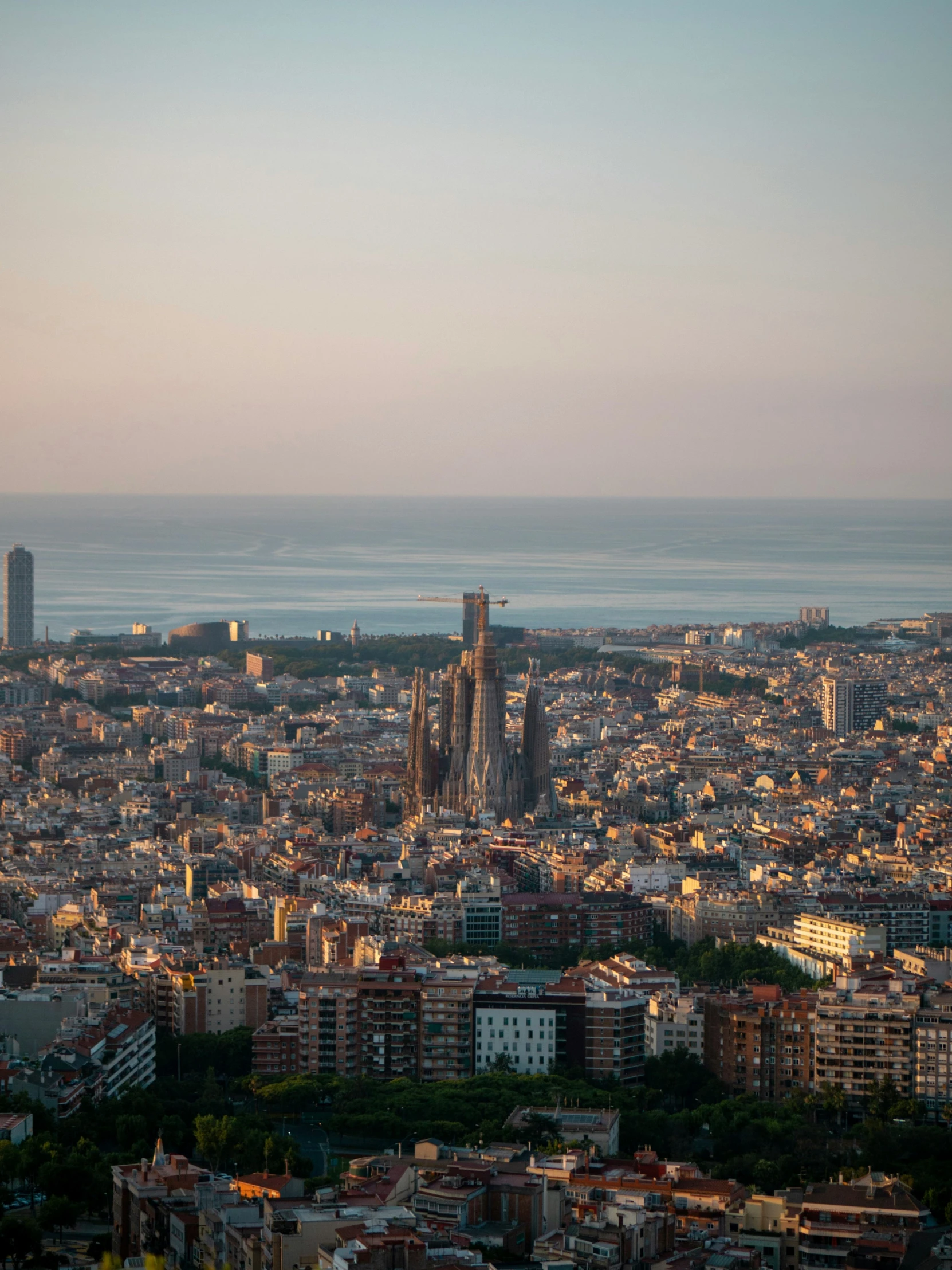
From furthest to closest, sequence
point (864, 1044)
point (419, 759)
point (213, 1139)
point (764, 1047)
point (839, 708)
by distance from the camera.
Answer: point (839, 708) → point (419, 759) → point (764, 1047) → point (864, 1044) → point (213, 1139)

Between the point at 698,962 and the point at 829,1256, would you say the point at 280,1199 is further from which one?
the point at 698,962

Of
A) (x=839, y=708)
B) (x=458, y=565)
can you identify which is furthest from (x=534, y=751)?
(x=458, y=565)

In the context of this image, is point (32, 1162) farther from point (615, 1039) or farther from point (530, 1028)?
point (615, 1039)

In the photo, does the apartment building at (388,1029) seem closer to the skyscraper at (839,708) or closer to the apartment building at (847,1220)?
the apartment building at (847,1220)

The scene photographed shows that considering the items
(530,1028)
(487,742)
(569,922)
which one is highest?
(487,742)

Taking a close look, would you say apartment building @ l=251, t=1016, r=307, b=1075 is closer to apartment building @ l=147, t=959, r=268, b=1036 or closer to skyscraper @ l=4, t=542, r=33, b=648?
apartment building @ l=147, t=959, r=268, b=1036

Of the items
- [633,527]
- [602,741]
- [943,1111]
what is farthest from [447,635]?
[633,527]
